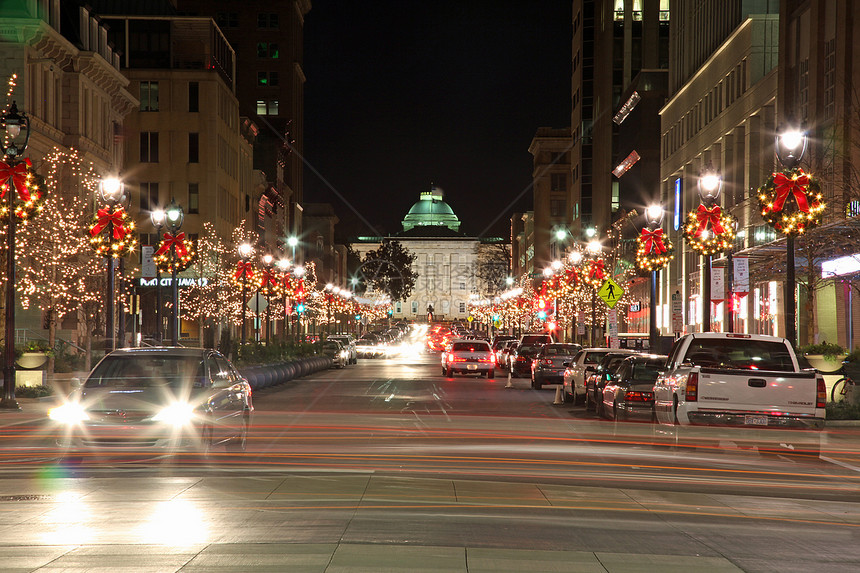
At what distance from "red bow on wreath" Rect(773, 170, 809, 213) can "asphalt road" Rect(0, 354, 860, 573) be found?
375 inches

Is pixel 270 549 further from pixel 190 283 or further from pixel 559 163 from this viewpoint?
pixel 559 163

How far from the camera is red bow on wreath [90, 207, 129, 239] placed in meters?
35.0

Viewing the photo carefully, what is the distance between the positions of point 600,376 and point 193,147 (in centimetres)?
5807

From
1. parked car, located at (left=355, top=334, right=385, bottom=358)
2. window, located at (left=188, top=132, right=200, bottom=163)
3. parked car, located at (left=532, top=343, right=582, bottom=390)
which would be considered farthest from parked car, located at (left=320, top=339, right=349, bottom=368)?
window, located at (left=188, top=132, right=200, bottom=163)

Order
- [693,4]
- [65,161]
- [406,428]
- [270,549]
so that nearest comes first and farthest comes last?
[270,549] < [406,428] < [65,161] < [693,4]

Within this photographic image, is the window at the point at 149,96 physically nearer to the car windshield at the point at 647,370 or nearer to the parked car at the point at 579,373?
the parked car at the point at 579,373

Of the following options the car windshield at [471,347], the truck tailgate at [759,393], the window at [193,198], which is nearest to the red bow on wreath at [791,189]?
the truck tailgate at [759,393]

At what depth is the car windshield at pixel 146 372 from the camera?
16109mm

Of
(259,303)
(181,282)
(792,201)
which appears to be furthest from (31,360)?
(181,282)

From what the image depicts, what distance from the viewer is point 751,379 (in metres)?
17.9

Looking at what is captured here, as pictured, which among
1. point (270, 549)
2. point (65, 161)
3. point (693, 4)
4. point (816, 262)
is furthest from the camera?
point (693, 4)

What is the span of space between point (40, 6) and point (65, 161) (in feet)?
22.3

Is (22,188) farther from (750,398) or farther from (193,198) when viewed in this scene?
(193,198)

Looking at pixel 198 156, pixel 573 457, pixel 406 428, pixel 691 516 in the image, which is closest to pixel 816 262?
pixel 406 428
